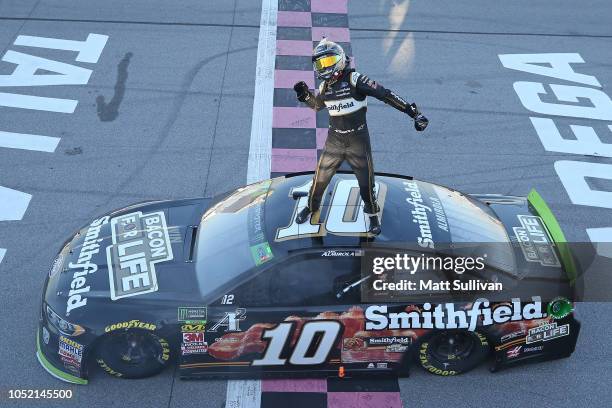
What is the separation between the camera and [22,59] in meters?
10.2

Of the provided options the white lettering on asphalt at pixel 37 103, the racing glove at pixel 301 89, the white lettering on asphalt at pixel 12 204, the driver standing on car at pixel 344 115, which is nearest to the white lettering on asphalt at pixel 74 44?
the white lettering on asphalt at pixel 37 103

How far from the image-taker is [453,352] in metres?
5.67

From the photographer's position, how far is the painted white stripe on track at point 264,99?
830cm

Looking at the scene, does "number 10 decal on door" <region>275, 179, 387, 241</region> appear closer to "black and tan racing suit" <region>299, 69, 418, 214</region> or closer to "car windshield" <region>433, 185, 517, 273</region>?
"black and tan racing suit" <region>299, 69, 418, 214</region>

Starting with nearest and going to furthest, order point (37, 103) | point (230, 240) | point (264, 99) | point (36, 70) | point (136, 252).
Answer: point (230, 240), point (136, 252), point (37, 103), point (264, 99), point (36, 70)

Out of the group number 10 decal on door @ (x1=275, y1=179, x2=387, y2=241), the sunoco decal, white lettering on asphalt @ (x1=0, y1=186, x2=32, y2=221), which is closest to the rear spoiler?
the sunoco decal

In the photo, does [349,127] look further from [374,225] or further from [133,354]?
[133,354]

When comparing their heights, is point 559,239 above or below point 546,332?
above

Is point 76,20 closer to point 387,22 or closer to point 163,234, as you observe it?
point 387,22

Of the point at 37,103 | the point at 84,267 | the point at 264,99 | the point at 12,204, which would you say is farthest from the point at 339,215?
the point at 37,103

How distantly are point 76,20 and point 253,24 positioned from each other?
283 cm

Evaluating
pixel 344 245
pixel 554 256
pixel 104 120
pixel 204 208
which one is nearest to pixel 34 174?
pixel 104 120

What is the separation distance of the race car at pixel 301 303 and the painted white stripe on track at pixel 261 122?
0.55 ft

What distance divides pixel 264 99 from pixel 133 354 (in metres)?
4.73
